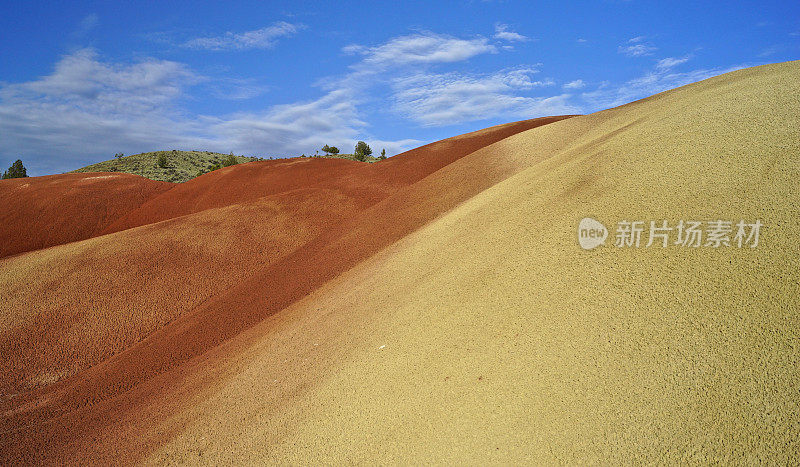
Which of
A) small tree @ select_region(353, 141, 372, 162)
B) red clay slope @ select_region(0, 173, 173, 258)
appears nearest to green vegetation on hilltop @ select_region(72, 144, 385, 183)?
small tree @ select_region(353, 141, 372, 162)

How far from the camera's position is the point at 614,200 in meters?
7.41

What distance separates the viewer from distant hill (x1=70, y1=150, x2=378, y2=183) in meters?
42.0

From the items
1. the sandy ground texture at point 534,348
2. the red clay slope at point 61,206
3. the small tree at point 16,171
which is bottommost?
the sandy ground texture at point 534,348

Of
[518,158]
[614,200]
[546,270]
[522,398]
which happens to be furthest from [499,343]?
[518,158]

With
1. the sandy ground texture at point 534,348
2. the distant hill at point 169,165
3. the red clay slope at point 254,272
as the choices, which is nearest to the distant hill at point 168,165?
the distant hill at point 169,165

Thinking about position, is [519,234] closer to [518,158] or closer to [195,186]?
[518,158]

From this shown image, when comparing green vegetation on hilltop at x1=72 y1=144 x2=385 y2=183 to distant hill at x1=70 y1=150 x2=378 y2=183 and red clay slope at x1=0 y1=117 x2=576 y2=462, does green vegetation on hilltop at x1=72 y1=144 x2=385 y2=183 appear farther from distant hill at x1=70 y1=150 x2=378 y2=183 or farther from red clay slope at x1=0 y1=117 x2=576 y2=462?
red clay slope at x1=0 y1=117 x2=576 y2=462

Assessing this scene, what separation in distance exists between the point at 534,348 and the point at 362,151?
152ft

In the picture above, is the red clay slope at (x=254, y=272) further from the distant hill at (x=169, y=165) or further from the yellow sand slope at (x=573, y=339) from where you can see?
the distant hill at (x=169, y=165)

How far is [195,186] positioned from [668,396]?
22.2 metres

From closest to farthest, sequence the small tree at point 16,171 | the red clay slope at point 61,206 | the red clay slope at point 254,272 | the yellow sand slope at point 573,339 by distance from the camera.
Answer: the yellow sand slope at point 573,339 → the red clay slope at point 254,272 → the red clay slope at point 61,206 → the small tree at point 16,171

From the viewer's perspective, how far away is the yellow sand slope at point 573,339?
168 inches

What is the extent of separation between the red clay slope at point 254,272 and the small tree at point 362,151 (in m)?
26.3

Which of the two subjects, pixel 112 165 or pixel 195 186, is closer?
pixel 195 186
